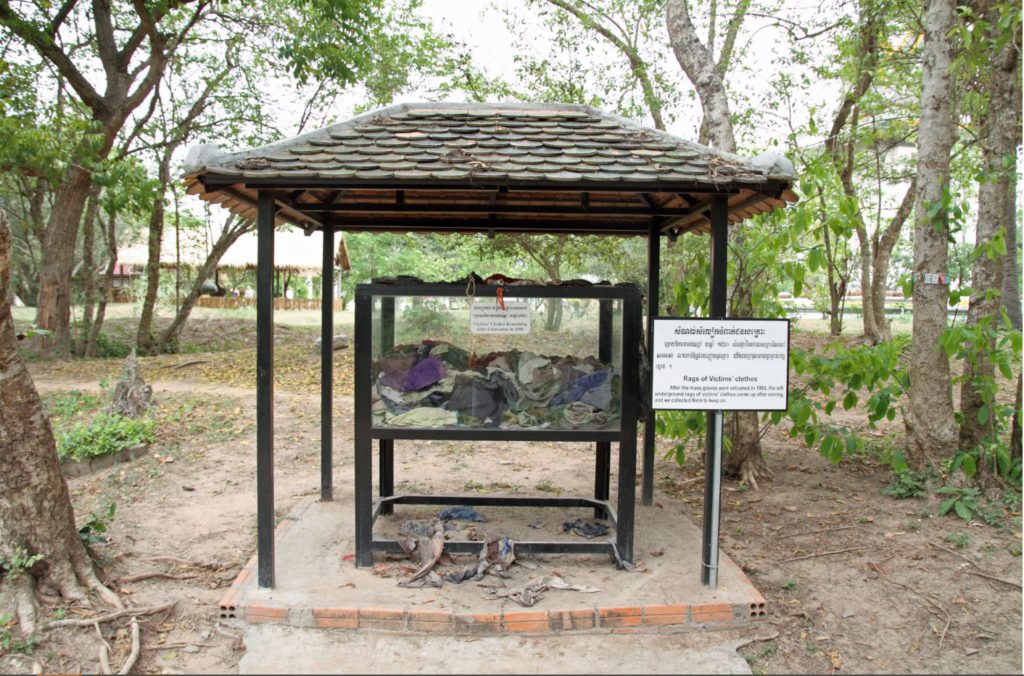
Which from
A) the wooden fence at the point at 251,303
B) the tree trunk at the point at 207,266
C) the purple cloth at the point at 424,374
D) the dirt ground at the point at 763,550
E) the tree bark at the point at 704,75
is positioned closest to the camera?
the dirt ground at the point at 763,550

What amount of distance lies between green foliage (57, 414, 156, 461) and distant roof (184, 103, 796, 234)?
377cm

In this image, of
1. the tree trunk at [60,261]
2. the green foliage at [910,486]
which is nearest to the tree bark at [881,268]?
the green foliage at [910,486]

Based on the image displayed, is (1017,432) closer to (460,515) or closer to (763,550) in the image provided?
(763,550)

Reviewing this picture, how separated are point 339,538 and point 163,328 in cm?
1766

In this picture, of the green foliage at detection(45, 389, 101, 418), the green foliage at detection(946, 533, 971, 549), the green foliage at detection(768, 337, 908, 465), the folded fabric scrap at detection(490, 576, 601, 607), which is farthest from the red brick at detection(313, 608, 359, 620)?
the green foliage at detection(45, 389, 101, 418)

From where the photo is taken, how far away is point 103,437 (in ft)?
25.7

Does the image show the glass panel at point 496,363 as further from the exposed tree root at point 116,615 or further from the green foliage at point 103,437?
the green foliage at point 103,437

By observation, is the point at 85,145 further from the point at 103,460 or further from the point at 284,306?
the point at 284,306

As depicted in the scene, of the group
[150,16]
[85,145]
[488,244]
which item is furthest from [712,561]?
[150,16]

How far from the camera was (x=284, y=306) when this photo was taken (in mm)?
31578

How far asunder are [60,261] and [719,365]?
572 inches

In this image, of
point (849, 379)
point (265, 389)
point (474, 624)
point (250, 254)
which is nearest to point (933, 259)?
point (849, 379)

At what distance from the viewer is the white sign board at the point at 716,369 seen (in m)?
4.20

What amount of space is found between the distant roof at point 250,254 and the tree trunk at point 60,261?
8.52 meters
